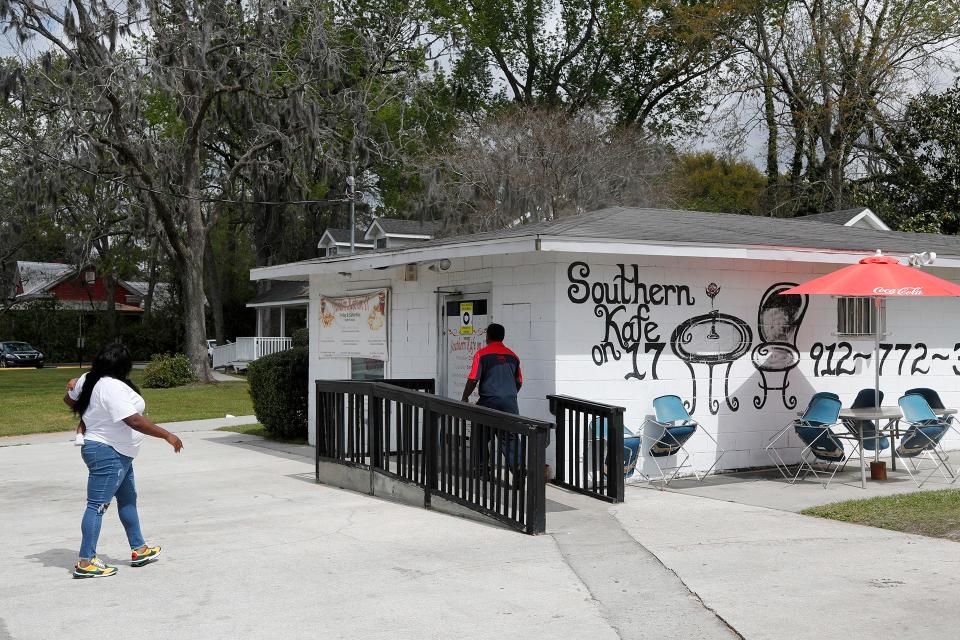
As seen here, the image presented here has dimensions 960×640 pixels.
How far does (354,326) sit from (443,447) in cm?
526

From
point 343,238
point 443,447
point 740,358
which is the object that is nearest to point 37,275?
point 343,238

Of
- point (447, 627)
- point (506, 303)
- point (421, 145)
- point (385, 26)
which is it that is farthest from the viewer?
point (421, 145)

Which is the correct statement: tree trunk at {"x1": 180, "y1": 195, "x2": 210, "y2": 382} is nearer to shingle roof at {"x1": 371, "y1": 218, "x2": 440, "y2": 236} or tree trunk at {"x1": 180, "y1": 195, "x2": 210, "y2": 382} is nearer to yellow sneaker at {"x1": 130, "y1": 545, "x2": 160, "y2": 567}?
shingle roof at {"x1": 371, "y1": 218, "x2": 440, "y2": 236}

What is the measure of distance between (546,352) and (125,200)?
33158 millimetres

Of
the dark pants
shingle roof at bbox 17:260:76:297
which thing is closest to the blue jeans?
the dark pants

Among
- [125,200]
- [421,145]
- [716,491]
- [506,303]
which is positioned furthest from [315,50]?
[716,491]

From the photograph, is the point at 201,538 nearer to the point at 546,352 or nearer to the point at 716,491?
the point at 546,352

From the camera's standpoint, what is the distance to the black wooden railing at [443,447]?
8.41m

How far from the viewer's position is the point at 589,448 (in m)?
10.8

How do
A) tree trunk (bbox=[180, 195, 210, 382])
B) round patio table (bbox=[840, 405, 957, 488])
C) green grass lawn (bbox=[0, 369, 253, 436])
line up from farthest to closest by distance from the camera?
tree trunk (bbox=[180, 195, 210, 382]) → green grass lawn (bbox=[0, 369, 253, 436]) → round patio table (bbox=[840, 405, 957, 488])

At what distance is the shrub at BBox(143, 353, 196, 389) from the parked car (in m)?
21.6

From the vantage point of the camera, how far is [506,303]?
1151 centimetres

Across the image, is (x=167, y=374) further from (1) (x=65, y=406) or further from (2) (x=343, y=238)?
(2) (x=343, y=238)

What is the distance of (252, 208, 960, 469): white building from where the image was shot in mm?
11000
